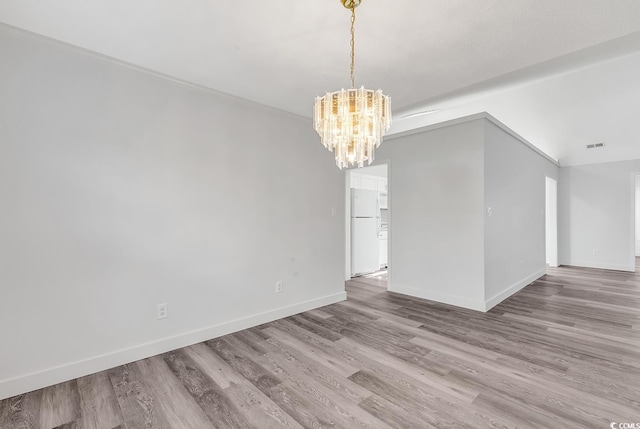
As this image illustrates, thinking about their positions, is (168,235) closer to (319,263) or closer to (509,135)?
(319,263)

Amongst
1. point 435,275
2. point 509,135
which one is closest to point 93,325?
point 435,275

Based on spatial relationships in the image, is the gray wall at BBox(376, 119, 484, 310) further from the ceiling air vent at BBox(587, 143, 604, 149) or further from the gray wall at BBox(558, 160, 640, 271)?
the gray wall at BBox(558, 160, 640, 271)

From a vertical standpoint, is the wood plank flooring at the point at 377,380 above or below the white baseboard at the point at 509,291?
below

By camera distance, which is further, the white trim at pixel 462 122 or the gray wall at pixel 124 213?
the white trim at pixel 462 122

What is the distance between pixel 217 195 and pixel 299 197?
1076 mm

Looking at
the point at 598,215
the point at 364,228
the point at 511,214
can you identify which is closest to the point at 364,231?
the point at 364,228

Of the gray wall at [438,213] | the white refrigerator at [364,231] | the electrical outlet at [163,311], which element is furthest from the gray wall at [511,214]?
the electrical outlet at [163,311]

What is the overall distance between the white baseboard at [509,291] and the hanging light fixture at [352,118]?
9.59 ft

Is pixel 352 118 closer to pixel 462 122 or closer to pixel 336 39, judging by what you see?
pixel 336 39

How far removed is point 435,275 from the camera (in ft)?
13.4

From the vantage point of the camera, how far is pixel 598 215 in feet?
21.6

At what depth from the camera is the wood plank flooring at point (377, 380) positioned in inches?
69.5

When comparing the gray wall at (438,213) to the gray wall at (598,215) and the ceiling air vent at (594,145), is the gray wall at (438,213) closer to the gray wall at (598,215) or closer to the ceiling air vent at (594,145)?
the ceiling air vent at (594,145)

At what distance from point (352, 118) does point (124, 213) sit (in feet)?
6.70
